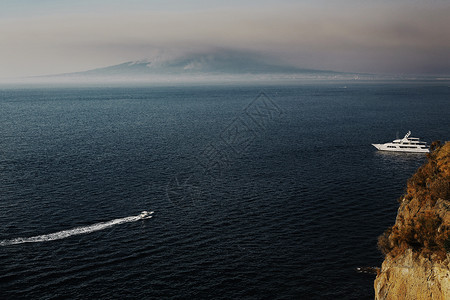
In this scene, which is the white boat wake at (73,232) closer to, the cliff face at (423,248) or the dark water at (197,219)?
the dark water at (197,219)

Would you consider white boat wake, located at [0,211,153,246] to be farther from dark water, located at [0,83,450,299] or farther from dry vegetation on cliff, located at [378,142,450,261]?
dry vegetation on cliff, located at [378,142,450,261]

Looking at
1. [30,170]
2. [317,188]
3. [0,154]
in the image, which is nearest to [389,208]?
[317,188]

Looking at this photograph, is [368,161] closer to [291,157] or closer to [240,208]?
[291,157]

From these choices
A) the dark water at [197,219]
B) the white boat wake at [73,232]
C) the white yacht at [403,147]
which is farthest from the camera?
the white yacht at [403,147]

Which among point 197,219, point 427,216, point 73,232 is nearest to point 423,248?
point 427,216

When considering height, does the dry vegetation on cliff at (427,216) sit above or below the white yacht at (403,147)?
above

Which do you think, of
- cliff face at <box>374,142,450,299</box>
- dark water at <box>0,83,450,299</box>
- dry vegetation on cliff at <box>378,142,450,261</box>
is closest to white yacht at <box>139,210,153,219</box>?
dark water at <box>0,83,450,299</box>

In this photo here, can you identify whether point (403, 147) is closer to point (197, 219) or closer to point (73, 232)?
point (197, 219)

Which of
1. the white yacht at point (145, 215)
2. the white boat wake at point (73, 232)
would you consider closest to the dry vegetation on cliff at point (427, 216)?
the white yacht at point (145, 215)
